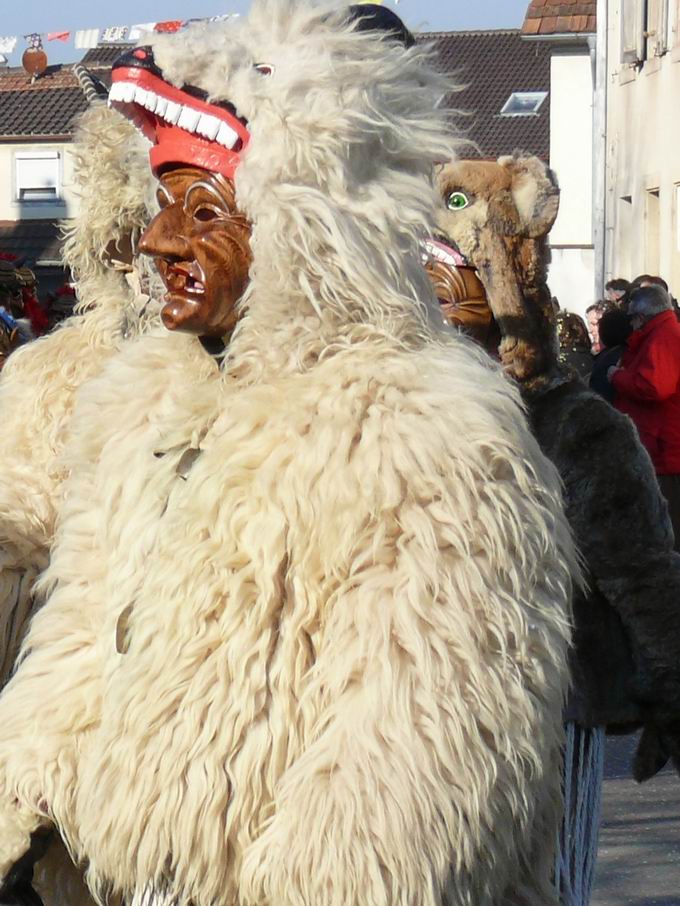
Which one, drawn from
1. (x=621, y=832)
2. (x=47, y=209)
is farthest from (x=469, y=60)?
(x=621, y=832)

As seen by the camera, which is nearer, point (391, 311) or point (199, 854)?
point (199, 854)

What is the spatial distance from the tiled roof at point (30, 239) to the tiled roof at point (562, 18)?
11173 mm

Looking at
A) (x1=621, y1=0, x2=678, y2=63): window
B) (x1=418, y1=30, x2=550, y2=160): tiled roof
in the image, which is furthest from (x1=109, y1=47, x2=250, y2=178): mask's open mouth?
(x1=418, y1=30, x2=550, y2=160): tiled roof

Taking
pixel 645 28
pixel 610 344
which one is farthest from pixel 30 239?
pixel 610 344

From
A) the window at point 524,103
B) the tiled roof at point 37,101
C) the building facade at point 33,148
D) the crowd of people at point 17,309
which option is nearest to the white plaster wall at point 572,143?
the window at point 524,103

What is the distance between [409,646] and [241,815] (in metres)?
0.34

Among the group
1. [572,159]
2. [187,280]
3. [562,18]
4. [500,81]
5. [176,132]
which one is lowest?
[187,280]

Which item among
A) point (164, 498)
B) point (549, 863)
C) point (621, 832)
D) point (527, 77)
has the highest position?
point (527, 77)

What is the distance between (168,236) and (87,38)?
2860cm

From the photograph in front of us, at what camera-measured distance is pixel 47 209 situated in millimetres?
39781

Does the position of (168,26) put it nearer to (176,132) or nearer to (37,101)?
(176,132)

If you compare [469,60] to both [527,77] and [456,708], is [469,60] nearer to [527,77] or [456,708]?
[527,77]

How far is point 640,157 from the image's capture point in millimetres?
20719

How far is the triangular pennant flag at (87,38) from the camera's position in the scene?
29372mm
